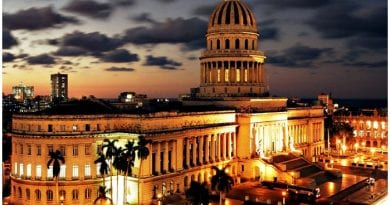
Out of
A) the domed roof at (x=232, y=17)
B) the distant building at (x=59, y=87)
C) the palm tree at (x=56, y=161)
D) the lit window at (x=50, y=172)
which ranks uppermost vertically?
the domed roof at (x=232, y=17)

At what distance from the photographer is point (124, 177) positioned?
41.3m

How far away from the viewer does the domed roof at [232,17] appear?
6438 cm

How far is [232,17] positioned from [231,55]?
4622mm

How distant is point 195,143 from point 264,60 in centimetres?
2064

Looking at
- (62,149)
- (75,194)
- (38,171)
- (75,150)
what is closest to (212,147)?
(75,150)

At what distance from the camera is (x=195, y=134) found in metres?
50.8

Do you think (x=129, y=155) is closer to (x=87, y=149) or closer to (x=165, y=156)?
(x=87, y=149)

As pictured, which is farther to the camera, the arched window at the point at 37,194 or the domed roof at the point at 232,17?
the domed roof at the point at 232,17

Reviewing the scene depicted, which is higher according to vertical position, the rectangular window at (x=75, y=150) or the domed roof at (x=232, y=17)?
the domed roof at (x=232, y=17)

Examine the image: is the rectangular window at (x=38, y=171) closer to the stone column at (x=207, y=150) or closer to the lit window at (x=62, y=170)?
the lit window at (x=62, y=170)

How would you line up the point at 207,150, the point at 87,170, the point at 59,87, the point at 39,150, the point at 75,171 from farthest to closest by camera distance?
1. the point at 59,87
2. the point at 207,150
3. the point at 87,170
4. the point at 75,171
5. the point at 39,150

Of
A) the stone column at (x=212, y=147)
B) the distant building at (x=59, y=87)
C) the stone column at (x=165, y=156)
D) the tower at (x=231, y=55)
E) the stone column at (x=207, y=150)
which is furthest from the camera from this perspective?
the distant building at (x=59, y=87)

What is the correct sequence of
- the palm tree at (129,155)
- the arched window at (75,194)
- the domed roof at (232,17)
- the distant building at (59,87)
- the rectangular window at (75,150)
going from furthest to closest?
the distant building at (59,87) → the domed roof at (232,17) → the rectangular window at (75,150) → the arched window at (75,194) → the palm tree at (129,155)

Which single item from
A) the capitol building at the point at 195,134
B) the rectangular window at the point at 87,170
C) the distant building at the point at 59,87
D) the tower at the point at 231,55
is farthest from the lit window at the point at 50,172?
the distant building at the point at 59,87
